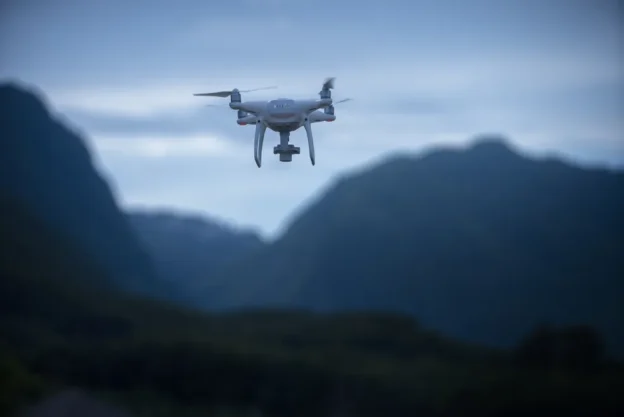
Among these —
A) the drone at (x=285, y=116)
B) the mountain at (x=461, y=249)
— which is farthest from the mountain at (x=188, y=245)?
the drone at (x=285, y=116)

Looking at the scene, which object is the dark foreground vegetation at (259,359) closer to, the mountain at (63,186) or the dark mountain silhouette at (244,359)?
the dark mountain silhouette at (244,359)

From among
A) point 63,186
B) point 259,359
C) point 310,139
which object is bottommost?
point 259,359

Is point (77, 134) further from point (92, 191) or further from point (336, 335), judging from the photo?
point (336, 335)

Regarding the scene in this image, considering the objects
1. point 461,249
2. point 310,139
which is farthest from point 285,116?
point 461,249

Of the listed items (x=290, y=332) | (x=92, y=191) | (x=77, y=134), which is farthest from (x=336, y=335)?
(x=77, y=134)

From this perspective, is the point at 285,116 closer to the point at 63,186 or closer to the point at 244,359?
the point at 244,359

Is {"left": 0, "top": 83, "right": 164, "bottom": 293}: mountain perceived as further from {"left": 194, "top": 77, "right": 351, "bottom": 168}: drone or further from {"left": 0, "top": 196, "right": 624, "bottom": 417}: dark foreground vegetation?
{"left": 194, "top": 77, "right": 351, "bottom": 168}: drone

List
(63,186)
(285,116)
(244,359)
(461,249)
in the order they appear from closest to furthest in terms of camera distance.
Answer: (285,116) → (244,359) → (63,186) → (461,249)
